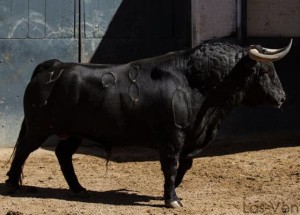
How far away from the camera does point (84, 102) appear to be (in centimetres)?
736

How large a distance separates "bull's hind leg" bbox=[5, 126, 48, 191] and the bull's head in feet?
7.07

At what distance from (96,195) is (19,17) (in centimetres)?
366

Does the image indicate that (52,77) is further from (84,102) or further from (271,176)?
(271,176)

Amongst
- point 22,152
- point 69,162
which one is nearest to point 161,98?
point 69,162

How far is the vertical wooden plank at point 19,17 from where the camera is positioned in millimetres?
10320

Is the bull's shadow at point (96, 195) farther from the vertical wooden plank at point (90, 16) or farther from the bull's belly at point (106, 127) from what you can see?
the vertical wooden plank at point (90, 16)

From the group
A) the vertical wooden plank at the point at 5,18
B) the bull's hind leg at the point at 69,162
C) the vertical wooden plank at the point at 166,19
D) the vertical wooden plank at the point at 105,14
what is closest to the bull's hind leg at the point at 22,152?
the bull's hind leg at the point at 69,162

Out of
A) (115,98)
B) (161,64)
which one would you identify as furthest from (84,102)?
(161,64)

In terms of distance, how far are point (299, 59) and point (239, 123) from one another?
4.21 ft

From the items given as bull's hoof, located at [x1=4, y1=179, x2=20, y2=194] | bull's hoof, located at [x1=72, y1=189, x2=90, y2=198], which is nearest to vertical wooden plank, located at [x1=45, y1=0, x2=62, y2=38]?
bull's hoof, located at [x1=4, y1=179, x2=20, y2=194]

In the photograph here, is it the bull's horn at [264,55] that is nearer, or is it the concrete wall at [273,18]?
the bull's horn at [264,55]

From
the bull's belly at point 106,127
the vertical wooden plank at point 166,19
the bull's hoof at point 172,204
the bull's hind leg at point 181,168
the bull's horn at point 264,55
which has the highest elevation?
the vertical wooden plank at point 166,19

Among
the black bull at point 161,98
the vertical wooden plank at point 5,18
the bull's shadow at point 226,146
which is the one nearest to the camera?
the black bull at point 161,98

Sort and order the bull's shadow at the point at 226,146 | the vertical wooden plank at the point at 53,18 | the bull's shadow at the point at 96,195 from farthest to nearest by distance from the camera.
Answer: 1. the vertical wooden plank at the point at 53,18
2. the bull's shadow at the point at 226,146
3. the bull's shadow at the point at 96,195
